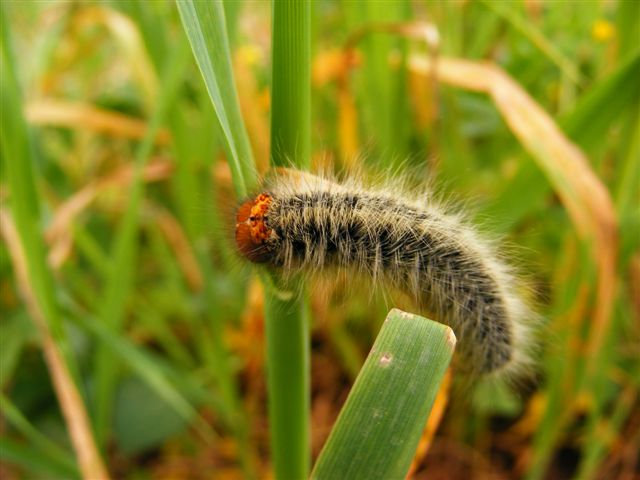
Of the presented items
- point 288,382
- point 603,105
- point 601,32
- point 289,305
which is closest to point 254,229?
point 289,305

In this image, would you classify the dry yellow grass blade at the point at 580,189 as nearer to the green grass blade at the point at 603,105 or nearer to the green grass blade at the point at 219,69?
the green grass blade at the point at 603,105

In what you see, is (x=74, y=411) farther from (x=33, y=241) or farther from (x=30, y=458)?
(x=33, y=241)

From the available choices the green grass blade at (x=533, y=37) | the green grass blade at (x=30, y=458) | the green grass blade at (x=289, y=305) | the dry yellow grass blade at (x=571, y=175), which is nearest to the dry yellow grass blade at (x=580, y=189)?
the dry yellow grass blade at (x=571, y=175)

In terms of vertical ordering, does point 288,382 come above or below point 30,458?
above

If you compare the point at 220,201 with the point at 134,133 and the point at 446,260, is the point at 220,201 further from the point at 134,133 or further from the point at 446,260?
the point at 134,133

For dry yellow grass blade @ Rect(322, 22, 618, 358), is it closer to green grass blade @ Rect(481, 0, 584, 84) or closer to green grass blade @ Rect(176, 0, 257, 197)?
green grass blade @ Rect(481, 0, 584, 84)

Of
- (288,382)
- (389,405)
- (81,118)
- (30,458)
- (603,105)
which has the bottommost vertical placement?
(30,458)

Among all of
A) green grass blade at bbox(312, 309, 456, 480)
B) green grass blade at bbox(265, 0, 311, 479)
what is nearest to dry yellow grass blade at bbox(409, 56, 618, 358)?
green grass blade at bbox(265, 0, 311, 479)
